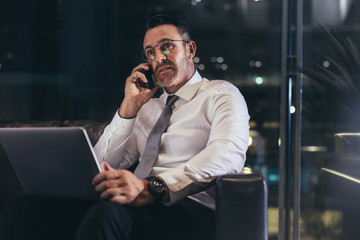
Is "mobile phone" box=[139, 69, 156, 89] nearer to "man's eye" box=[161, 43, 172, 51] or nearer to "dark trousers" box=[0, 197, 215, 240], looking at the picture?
A: "man's eye" box=[161, 43, 172, 51]

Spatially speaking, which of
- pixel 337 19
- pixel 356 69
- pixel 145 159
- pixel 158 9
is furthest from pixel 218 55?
pixel 145 159

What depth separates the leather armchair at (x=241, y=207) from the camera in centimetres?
131

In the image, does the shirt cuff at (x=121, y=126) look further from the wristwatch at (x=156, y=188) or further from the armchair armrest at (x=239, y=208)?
the armchair armrest at (x=239, y=208)

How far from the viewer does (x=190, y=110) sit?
1.83 meters

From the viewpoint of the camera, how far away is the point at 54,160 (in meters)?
1.36

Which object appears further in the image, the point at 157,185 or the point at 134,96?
the point at 134,96

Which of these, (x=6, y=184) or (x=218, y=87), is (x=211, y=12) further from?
(x=6, y=184)

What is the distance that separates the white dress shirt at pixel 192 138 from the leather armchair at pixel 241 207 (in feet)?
0.41

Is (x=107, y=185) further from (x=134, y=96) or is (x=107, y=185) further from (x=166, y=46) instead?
(x=166, y=46)

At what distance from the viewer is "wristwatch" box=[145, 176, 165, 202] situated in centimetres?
136

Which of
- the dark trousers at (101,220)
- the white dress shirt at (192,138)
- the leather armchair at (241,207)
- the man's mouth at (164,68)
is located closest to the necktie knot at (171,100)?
the white dress shirt at (192,138)

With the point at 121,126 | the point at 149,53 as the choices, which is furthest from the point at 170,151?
the point at 149,53

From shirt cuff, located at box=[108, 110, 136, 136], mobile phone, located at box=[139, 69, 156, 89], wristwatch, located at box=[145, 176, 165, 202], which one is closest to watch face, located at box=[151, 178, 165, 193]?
wristwatch, located at box=[145, 176, 165, 202]

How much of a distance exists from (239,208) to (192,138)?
52 cm
